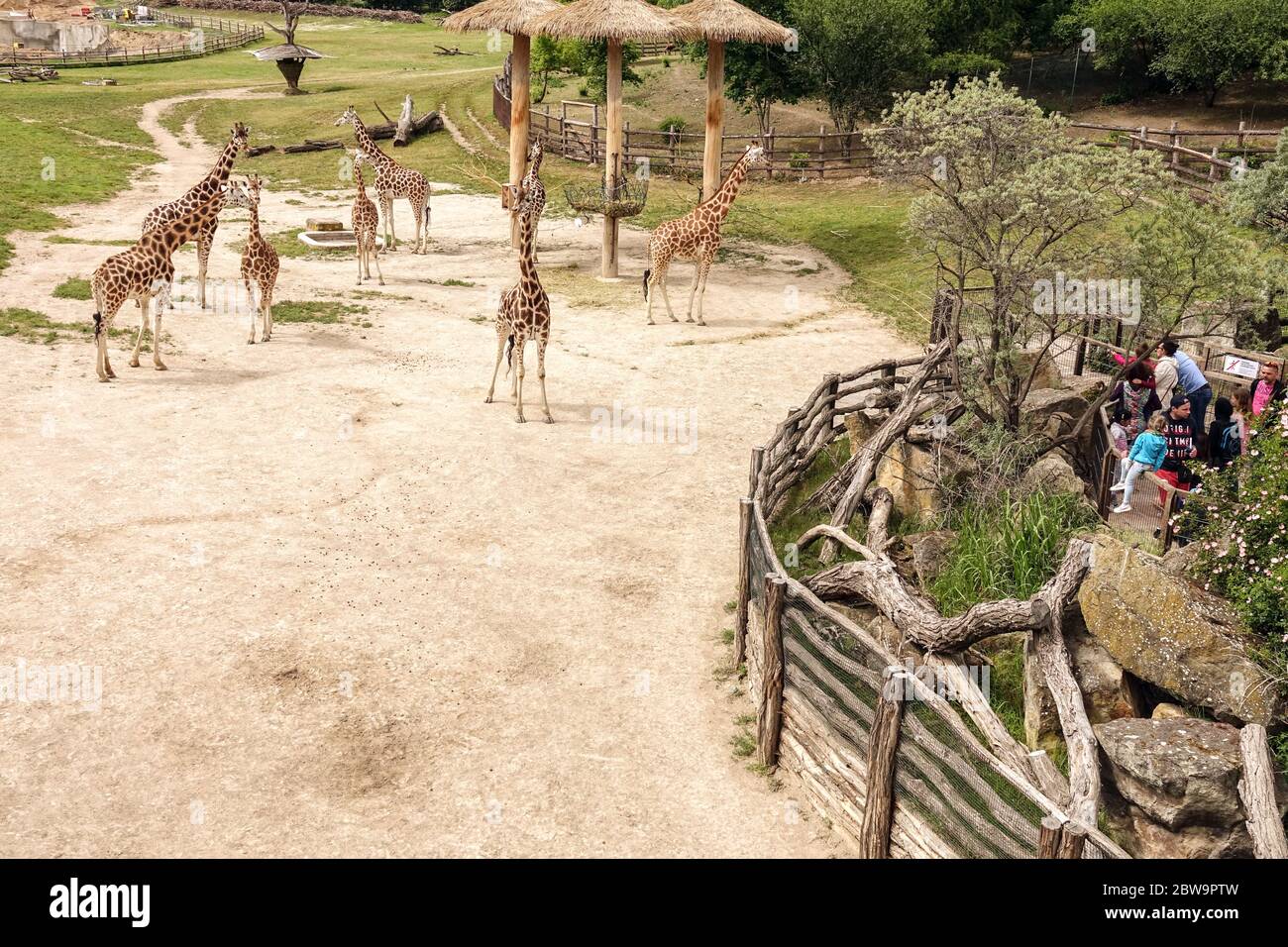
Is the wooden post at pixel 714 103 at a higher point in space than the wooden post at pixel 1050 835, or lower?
higher

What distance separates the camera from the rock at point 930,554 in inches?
466

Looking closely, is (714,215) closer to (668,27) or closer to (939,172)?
(668,27)

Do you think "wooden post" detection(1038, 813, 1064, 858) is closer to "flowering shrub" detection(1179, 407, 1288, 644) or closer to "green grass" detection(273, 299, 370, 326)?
"flowering shrub" detection(1179, 407, 1288, 644)

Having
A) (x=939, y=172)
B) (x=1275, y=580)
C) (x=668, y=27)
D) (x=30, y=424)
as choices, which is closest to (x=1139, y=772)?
(x=1275, y=580)

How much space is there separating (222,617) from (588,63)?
38.1m

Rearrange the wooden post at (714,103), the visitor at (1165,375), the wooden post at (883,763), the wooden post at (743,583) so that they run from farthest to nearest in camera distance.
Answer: the wooden post at (714,103), the visitor at (1165,375), the wooden post at (743,583), the wooden post at (883,763)

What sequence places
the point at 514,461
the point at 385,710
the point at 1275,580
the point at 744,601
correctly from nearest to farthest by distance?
1. the point at 1275,580
2. the point at 385,710
3. the point at 744,601
4. the point at 514,461

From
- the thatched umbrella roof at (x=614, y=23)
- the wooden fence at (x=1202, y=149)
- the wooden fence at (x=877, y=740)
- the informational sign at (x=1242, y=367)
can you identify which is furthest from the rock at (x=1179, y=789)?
the wooden fence at (x=1202, y=149)

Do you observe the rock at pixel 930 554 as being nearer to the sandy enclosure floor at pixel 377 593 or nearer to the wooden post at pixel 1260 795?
the sandy enclosure floor at pixel 377 593

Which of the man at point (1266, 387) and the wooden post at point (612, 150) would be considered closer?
the man at point (1266, 387)

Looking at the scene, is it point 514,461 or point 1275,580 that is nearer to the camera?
point 1275,580

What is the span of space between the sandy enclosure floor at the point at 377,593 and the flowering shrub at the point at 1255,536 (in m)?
3.71

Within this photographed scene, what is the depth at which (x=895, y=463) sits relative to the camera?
13820mm

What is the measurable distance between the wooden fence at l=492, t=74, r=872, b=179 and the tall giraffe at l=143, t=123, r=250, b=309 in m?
16.4
